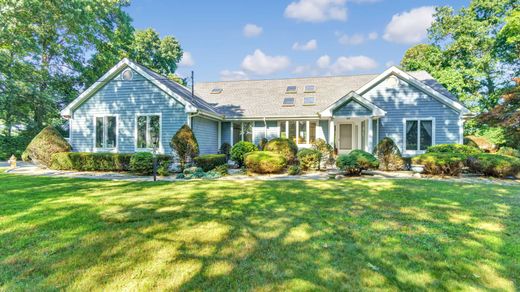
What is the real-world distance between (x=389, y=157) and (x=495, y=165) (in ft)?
11.9

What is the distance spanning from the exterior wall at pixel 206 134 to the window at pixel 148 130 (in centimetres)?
194

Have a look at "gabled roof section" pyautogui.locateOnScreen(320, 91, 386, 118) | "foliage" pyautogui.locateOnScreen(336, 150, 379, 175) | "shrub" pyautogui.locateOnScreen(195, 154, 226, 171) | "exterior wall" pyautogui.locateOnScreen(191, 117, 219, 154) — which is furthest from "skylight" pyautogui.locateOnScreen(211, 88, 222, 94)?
"foliage" pyautogui.locateOnScreen(336, 150, 379, 175)

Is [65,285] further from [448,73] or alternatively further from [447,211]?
[448,73]

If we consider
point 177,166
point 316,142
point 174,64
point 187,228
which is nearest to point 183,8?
point 177,166

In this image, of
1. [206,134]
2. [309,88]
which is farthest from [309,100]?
[206,134]

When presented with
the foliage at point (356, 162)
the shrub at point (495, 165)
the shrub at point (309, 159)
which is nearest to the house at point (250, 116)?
the shrub at point (309, 159)

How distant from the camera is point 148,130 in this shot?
45.0 feet

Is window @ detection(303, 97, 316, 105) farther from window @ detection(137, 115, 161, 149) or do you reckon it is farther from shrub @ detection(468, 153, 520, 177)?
window @ detection(137, 115, 161, 149)

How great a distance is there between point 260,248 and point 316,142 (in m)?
11.5

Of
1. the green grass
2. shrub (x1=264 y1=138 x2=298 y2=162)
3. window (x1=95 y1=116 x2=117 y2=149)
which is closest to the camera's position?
the green grass

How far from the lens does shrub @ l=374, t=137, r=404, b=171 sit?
11984 mm

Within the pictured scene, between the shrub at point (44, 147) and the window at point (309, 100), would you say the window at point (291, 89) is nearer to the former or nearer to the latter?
the window at point (309, 100)

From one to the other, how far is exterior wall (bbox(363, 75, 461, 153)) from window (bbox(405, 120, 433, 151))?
10.2 inches

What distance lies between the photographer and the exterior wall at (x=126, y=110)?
528 inches
